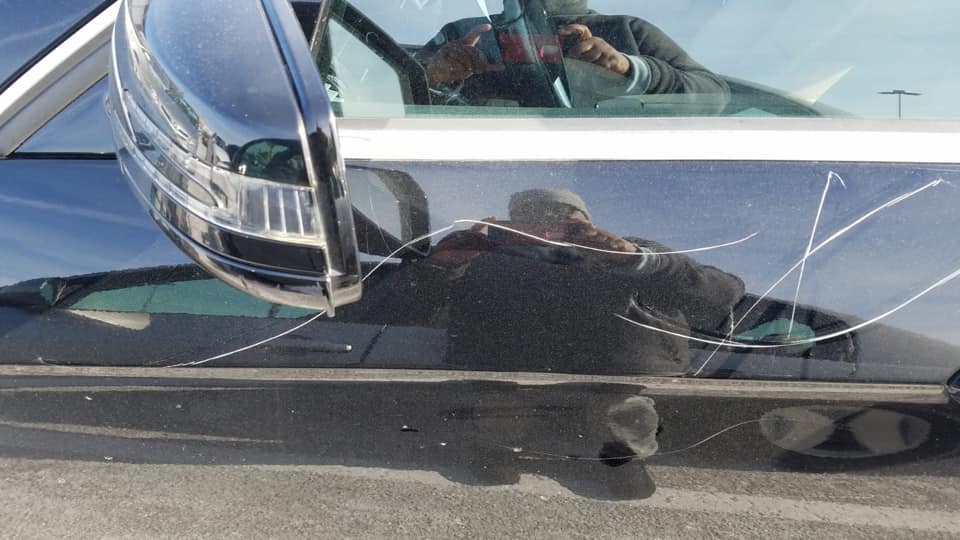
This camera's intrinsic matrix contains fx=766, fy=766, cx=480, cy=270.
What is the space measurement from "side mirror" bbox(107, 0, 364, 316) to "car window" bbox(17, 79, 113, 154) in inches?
16.3

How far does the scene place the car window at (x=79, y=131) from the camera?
1355 millimetres

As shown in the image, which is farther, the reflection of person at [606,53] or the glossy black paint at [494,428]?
the reflection of person at [606,53]

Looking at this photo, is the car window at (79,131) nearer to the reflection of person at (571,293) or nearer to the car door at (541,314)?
the car door at (541,314)

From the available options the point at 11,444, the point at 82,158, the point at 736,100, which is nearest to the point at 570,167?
the point at 736,100

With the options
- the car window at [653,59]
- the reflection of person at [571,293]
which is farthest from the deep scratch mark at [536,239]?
the car window at [653,59]

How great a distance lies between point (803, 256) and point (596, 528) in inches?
23.0

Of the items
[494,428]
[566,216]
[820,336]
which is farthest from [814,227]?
[494,428]

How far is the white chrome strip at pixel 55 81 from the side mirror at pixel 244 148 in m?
0.43

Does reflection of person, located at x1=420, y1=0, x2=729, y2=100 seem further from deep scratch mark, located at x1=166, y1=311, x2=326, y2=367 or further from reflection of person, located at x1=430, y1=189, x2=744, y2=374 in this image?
deep scratch mark, located at x1=166, y1=311, x2=326, y2=367

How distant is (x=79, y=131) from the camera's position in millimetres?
1367

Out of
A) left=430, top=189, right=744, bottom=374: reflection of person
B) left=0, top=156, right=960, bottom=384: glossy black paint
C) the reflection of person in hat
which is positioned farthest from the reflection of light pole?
the reflection of person in hat

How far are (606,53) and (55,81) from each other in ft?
3.27

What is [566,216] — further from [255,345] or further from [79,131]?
[79,131]

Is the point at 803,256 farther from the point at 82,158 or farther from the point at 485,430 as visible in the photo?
the point at 82,158
